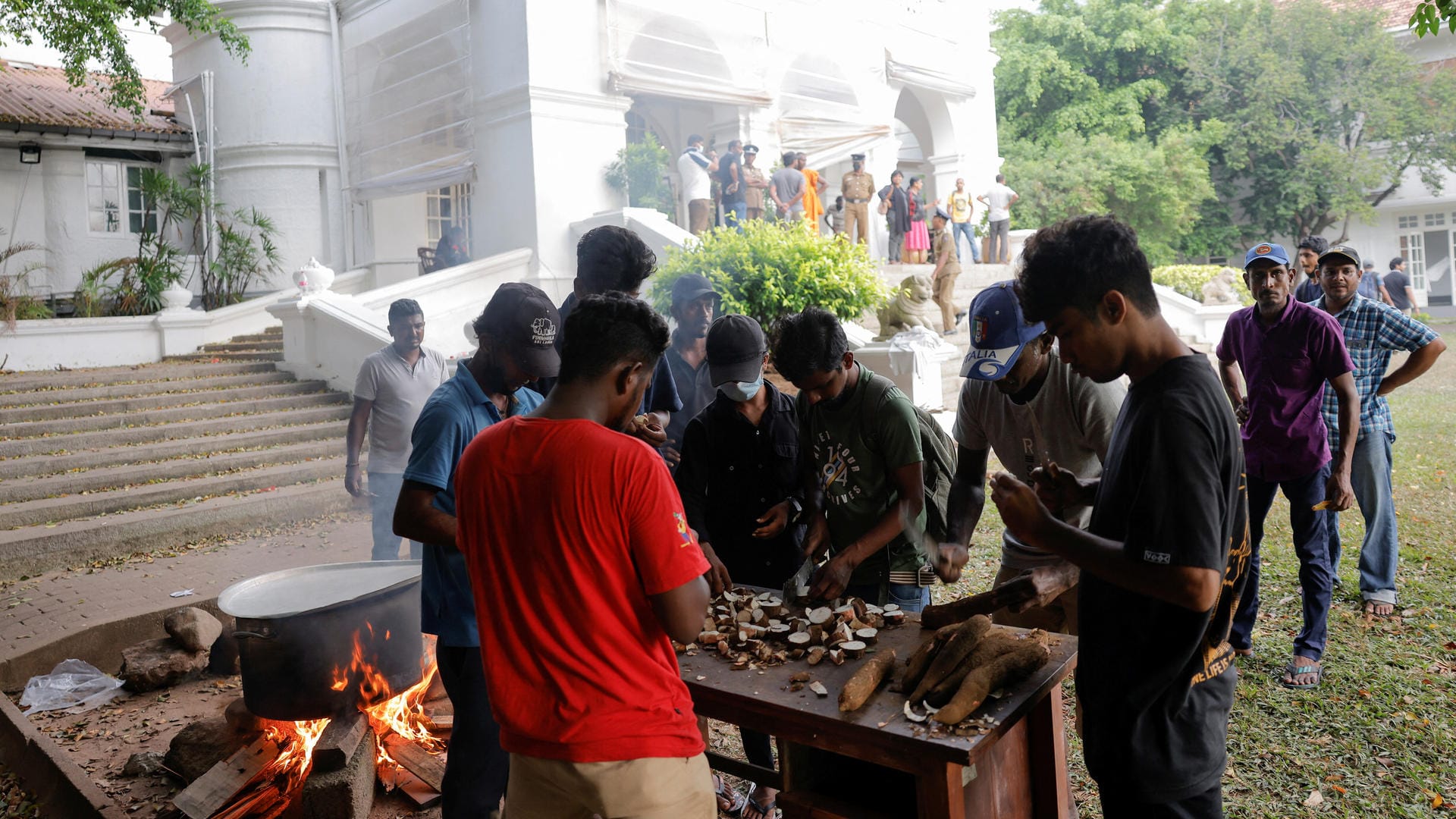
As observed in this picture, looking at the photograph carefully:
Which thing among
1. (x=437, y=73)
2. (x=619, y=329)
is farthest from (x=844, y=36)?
(x=619, y=329)

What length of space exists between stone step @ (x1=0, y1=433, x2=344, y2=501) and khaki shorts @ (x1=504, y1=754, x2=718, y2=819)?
8.47 meters

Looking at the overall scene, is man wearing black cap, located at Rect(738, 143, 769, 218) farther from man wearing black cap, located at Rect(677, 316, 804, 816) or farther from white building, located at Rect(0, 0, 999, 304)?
man wearing black cap, located at Rect(677, 316, 804, 816)

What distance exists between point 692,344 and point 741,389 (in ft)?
5.33

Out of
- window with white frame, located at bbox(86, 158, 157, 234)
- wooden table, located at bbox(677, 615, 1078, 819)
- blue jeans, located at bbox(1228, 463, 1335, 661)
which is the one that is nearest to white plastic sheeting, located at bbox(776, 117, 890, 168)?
window with white frame, located at bbox(86, 158, 157, 234)

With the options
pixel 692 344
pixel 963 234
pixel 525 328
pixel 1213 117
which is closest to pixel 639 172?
pixel 963 234

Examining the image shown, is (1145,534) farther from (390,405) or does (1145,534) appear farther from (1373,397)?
(390,405)

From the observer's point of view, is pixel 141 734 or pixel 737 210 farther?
pixel 737 210

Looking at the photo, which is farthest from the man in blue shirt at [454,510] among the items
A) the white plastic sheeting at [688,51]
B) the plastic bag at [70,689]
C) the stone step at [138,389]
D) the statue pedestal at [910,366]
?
the white plastic sheeting at [688,51]

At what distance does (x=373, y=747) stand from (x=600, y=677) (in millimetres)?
2309

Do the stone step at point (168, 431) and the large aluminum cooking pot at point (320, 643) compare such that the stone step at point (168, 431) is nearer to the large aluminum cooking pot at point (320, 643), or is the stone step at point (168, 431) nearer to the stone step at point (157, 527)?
the stone step at point (157, 527)

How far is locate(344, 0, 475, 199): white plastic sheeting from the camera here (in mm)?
16406

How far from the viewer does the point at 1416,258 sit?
99.3 feet

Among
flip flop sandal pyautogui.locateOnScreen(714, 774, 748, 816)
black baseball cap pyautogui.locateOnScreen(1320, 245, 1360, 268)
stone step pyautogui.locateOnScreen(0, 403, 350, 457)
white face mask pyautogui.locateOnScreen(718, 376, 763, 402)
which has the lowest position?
flip flop sandal pyautogui.locateOnScreen(714, 774, 748, 816)

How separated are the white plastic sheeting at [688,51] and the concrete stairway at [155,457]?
7.71 metres
